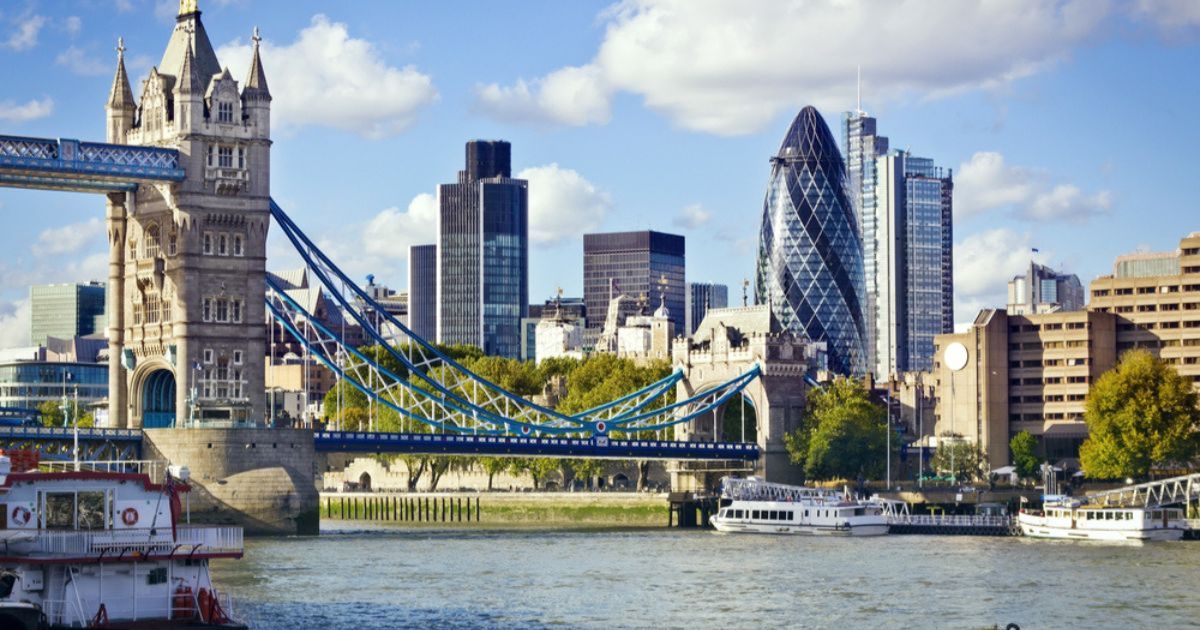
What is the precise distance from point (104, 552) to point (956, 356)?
120 m

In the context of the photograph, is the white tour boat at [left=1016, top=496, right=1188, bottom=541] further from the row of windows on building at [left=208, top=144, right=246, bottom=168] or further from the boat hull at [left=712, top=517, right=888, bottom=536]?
the row of windows on building at [left=208, top=144, right=246, bottom=168]

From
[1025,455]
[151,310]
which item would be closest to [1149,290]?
[1025,455]

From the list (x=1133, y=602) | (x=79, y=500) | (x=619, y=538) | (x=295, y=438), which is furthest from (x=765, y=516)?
(x=79, y=500)

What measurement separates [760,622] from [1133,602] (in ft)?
48.3

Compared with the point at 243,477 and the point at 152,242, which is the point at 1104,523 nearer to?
the point at 243,477

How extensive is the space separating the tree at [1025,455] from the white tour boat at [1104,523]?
4206cm

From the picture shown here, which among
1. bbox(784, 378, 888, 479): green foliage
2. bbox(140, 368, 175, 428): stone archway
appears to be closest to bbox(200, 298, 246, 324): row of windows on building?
bbox(140, 368, 175, 428): stone archway

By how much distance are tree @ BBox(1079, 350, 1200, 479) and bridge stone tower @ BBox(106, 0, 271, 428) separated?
54.5 m

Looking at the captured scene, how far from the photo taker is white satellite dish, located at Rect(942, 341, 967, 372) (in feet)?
553

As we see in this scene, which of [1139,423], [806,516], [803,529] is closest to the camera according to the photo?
[803,529]

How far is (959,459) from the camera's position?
161500 mm

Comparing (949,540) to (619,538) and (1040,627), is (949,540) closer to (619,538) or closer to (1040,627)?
(619,538)

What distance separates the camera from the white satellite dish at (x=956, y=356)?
169 m

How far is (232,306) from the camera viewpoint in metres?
A: 125
